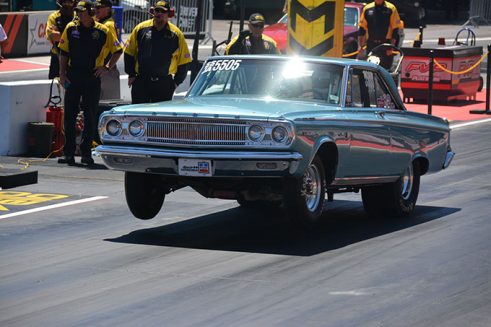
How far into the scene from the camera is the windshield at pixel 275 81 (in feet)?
38.4

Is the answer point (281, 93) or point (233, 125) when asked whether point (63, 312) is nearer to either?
point (233, 125)

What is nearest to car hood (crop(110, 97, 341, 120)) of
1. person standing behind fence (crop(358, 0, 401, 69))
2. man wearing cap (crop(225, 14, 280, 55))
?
man wearing cap (crop(225, 14, 280, 55))

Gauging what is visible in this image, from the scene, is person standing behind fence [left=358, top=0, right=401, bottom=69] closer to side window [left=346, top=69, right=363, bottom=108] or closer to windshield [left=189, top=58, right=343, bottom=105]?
side window [left=346, top=69, right=363, bottom=108]

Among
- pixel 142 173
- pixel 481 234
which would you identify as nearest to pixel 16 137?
pixel 142 173

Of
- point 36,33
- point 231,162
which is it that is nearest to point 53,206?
point 231,162

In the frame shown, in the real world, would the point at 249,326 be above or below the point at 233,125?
below

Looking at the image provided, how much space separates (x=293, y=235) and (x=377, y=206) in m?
1.56

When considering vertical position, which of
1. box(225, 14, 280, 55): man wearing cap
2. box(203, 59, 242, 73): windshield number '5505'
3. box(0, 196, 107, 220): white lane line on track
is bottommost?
box(0, 196, 107, 220): white lane line on track

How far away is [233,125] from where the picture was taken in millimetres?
10445

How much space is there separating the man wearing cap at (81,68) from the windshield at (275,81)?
3.85 meters

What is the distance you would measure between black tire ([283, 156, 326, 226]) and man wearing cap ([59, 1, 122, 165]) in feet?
17.2

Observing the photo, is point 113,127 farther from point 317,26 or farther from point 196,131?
point 317,26

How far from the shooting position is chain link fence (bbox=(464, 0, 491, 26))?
4988 cm

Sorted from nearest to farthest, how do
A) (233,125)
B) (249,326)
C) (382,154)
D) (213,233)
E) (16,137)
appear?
(249,326) < (233,125) < (213,233) < (382,154) < (16,137)
